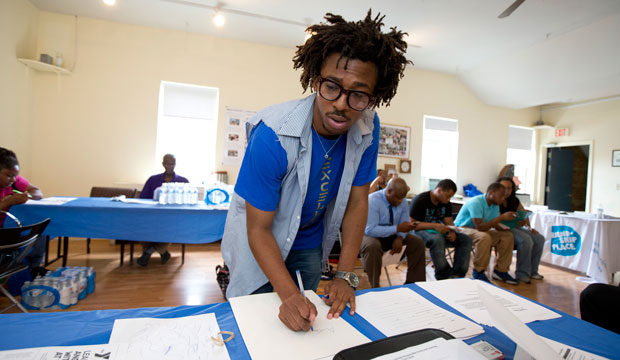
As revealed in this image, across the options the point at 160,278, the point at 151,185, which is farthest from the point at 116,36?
the point at 160,278

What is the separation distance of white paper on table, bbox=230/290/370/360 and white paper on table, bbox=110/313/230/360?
7 cm

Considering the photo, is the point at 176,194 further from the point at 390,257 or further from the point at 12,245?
the point at 390,257

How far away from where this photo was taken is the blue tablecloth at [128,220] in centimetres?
262

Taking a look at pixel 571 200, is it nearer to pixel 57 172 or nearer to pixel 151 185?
pixel 151 185

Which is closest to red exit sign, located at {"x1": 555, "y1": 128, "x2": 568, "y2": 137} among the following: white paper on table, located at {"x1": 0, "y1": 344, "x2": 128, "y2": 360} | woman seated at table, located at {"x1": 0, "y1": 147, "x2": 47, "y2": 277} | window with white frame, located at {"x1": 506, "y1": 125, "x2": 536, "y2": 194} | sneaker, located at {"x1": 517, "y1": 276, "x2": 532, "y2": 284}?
window with white frame, located at {"x1": 506, "y1": 125, "x2": 536, "y2": 194}

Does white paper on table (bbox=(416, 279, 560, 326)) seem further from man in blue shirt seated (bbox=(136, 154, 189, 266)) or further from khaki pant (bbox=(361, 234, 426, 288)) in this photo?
man in blue shirt seated (bbox=(136, 154, 189, 266))

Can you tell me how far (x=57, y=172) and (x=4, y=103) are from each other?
3.75 feet

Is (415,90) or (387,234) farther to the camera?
(415,90)

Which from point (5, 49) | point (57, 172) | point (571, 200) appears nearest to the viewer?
point (5, 49)

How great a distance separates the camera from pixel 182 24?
15.8ft

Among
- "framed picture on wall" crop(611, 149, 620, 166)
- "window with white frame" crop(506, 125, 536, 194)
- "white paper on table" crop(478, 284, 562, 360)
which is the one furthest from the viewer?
"window with white frame" crop(506, 125, 536, 194)

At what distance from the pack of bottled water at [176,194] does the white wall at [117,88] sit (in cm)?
214

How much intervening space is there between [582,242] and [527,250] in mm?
764

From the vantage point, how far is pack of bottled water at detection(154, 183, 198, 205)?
3080 mm
